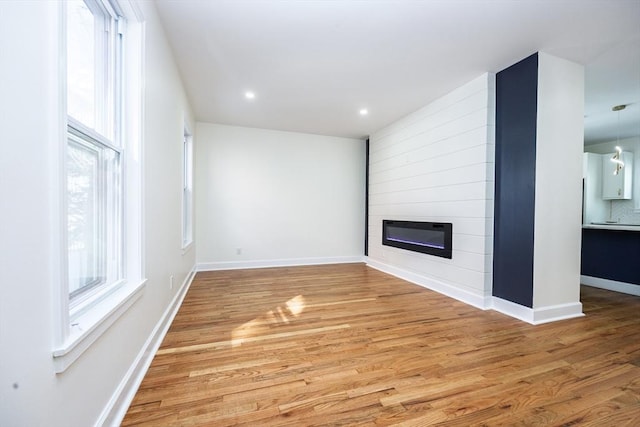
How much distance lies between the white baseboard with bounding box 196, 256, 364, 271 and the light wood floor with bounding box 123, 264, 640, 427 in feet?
5.73

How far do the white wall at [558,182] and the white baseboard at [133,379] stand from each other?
3.44 meters

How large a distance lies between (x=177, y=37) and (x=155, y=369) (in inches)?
109

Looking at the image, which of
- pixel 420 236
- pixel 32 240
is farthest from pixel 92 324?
pixel 420 236

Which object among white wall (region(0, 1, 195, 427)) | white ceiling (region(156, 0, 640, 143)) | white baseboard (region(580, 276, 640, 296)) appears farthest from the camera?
white baseboard (region(580, 276, 640, 296))

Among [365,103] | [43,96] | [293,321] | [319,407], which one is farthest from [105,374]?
[365,103]

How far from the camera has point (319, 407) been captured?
149cm

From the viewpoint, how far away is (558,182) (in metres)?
2.77

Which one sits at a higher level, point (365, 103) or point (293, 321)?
point (365, 103)

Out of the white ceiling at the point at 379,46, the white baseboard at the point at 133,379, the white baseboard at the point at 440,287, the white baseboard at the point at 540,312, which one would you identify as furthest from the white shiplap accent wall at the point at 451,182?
the white baseboard at the point at 133,379

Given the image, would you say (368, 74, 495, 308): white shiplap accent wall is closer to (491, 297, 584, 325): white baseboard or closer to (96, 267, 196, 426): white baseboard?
(491, 297, 584, 325): white baseboard

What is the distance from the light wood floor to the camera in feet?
4.76

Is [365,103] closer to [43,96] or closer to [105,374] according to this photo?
[43,96]

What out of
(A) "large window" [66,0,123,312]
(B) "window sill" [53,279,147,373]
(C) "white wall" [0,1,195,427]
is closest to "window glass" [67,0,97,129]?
(A) "large window" [66,0,123,312]

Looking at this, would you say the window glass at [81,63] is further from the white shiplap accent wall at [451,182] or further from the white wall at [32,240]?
the white shiplap accent wall at [451,182]
